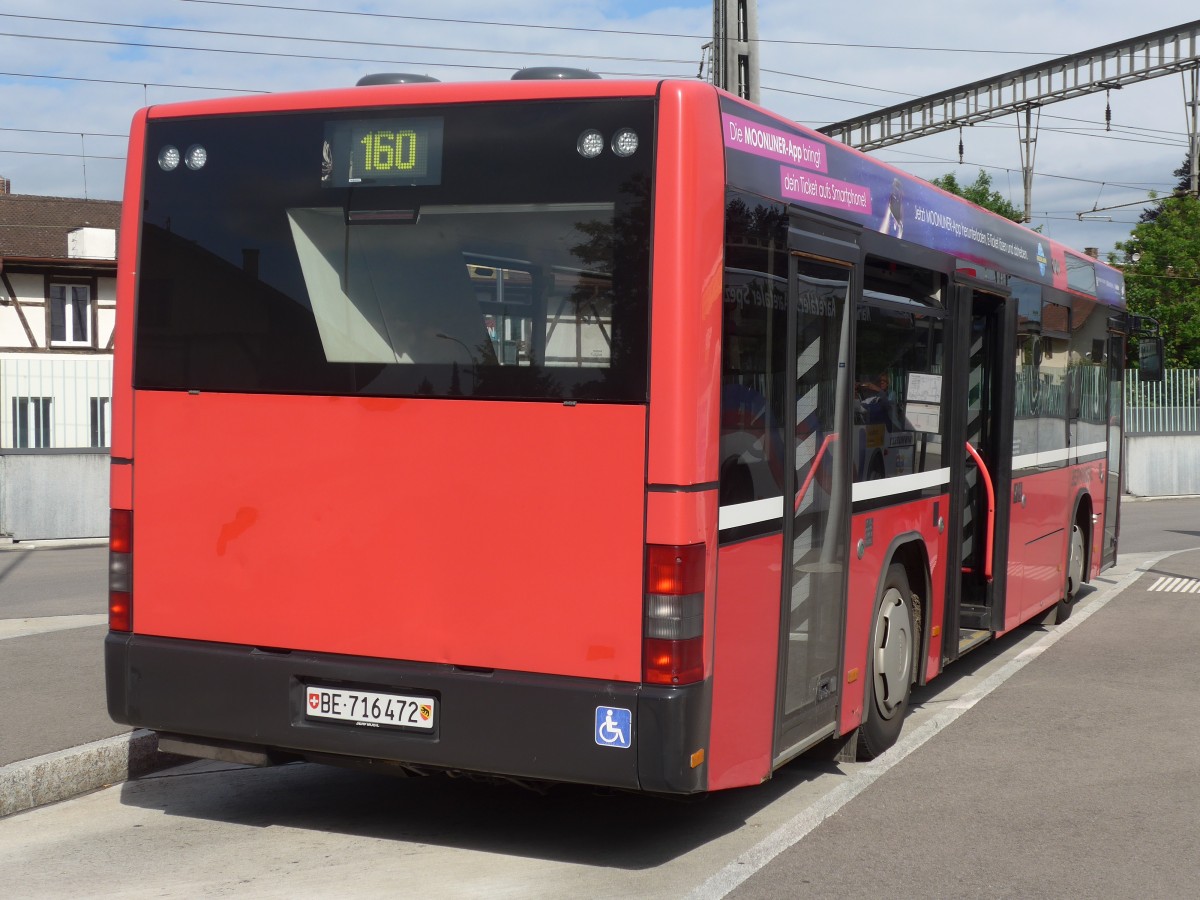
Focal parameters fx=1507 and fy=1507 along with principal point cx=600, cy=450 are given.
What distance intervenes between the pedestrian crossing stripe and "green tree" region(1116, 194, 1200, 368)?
111ft

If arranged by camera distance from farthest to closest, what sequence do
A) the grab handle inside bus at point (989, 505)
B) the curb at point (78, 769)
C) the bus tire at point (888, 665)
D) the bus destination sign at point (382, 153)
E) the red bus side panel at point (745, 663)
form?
the grab handle inside bus at point (989, 505), the bus tire at point (888, 665), the curb at point (78, 769), the bus destination sign at point (382, 153), the red bus side panel at point (745, 663)

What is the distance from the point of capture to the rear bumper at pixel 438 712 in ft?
16.7

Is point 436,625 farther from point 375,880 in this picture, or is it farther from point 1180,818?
point 1180,818

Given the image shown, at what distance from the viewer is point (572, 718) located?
16.9ft

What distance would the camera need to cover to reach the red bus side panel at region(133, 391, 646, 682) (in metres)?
5.18

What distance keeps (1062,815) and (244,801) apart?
3563mm

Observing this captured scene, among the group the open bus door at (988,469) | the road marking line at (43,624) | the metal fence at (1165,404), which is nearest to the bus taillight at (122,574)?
the road marking line at (43,624)

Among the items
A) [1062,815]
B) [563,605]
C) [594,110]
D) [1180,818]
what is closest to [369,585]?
[563,605]

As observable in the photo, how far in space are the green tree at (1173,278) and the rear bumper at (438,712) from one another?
45.6m

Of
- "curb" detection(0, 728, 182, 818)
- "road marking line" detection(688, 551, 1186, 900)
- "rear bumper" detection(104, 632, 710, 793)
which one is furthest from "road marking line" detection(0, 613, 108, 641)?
"road marking line" detection(688, 551, 1186, 900)

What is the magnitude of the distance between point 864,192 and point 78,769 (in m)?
4.42

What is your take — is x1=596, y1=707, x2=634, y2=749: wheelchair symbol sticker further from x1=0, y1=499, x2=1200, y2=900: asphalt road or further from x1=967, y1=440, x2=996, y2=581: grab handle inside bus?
x1=967, y1=440, x2=996, y2=581: grab handle inside bus

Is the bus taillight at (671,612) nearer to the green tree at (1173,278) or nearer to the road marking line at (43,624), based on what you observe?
the road marking line at (43,624)

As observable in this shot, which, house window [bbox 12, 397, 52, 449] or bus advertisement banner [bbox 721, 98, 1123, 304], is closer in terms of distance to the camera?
bus advertisement banner [bbox 721, 98, 1123, 304]
